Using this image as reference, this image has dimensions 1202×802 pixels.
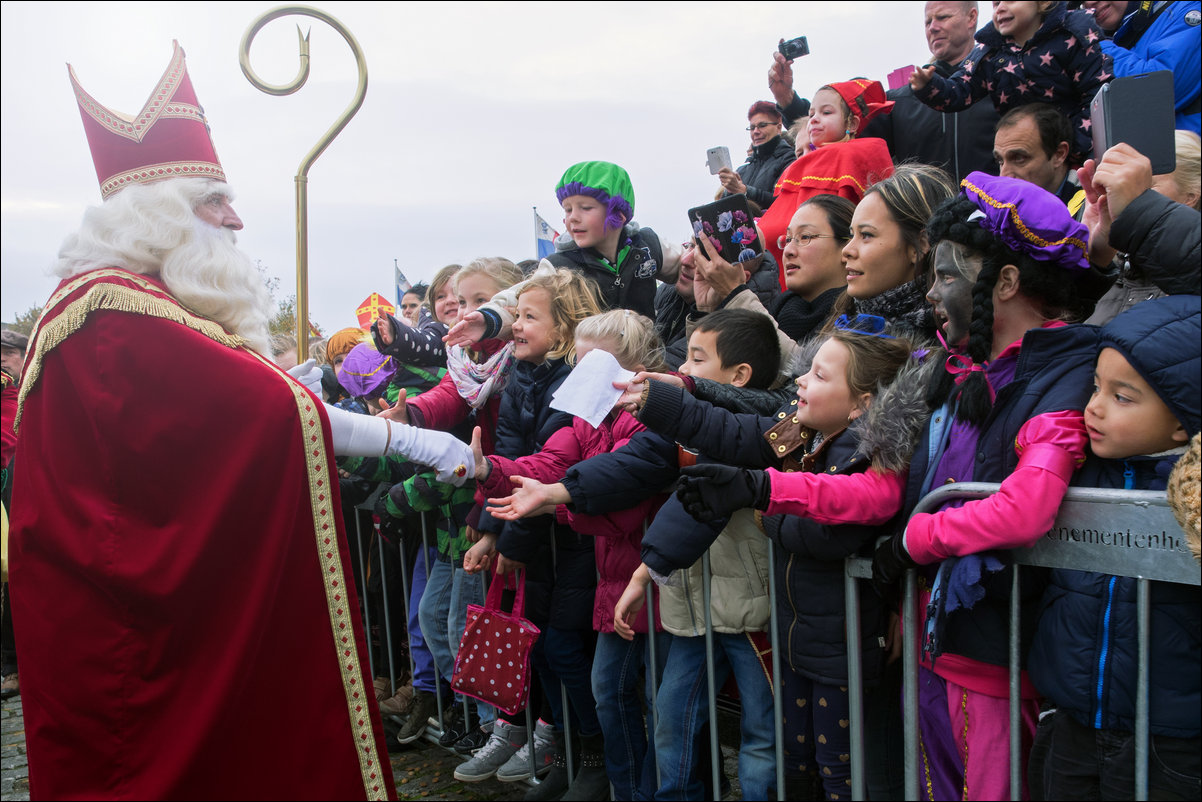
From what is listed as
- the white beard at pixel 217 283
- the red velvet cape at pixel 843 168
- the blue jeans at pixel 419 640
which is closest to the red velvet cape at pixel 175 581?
the white beard at pixel 217 283

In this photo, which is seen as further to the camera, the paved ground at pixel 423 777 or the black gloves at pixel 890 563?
the paved ground at pixel 423 777

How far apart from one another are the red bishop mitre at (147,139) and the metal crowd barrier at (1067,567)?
2.44m

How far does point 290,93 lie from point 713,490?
2.36 meters

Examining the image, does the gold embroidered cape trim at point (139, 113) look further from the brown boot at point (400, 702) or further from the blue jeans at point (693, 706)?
the brown boot at point (400, 702)

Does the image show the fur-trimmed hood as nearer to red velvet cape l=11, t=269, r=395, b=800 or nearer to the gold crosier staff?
red velvet cape l=11, t=269, r=395, b=800

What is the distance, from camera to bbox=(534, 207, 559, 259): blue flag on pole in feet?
23.7

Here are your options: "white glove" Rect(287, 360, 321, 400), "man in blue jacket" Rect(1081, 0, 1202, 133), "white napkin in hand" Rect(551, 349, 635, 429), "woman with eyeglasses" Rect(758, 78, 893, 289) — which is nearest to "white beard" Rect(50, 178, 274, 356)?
"white glove" Rect(287, 360, 321, 400)

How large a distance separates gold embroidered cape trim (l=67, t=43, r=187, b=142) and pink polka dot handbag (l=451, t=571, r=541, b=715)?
6.93 ft

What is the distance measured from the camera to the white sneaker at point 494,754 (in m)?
3.84

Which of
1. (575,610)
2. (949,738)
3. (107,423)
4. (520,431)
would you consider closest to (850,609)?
(949,738)

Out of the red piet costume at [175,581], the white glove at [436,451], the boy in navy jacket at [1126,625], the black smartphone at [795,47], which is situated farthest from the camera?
the black smartphone at [795,47]

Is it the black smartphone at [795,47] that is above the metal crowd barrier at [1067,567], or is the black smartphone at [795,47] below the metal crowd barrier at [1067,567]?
above

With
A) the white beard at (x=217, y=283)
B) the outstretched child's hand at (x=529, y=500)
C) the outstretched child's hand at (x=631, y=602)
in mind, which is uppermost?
the white beard at (x=217, y=283)

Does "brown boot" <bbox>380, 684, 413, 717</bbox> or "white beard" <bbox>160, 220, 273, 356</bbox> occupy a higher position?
"white beard" <bbox>160, 220, 273, 356</bbox>
